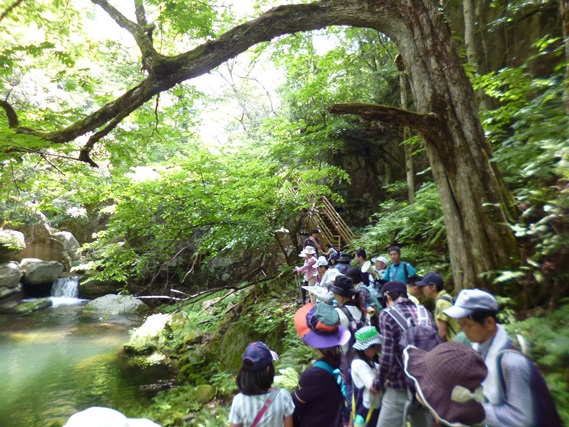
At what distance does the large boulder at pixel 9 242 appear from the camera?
1634 centimetres

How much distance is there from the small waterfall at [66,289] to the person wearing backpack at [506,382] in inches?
853

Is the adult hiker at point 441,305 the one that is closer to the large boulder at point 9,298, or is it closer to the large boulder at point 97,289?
the large boulder at point 97,289

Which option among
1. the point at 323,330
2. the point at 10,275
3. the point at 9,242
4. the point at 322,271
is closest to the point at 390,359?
the point at 323,330

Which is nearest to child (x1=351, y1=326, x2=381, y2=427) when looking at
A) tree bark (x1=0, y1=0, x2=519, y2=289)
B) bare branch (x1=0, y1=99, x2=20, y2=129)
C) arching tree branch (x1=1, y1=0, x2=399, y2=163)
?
tree bark (x1=0, y1=0, x2=519, y2=289)

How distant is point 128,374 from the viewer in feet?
29.5

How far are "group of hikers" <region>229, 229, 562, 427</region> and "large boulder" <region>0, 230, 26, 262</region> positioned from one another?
63.7ft

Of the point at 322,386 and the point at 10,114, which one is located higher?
the point at 10,114

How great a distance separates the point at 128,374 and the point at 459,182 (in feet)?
33.1

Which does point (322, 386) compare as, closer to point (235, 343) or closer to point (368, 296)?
point (368, 296)

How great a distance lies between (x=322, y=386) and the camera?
2.18 meters

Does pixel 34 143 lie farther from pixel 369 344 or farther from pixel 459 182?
pixel 459 182

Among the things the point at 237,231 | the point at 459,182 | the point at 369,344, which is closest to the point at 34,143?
the point at 237,231

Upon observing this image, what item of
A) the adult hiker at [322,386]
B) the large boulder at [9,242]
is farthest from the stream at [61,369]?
the adult hiker at [322,386]

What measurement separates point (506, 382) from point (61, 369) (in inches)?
478
